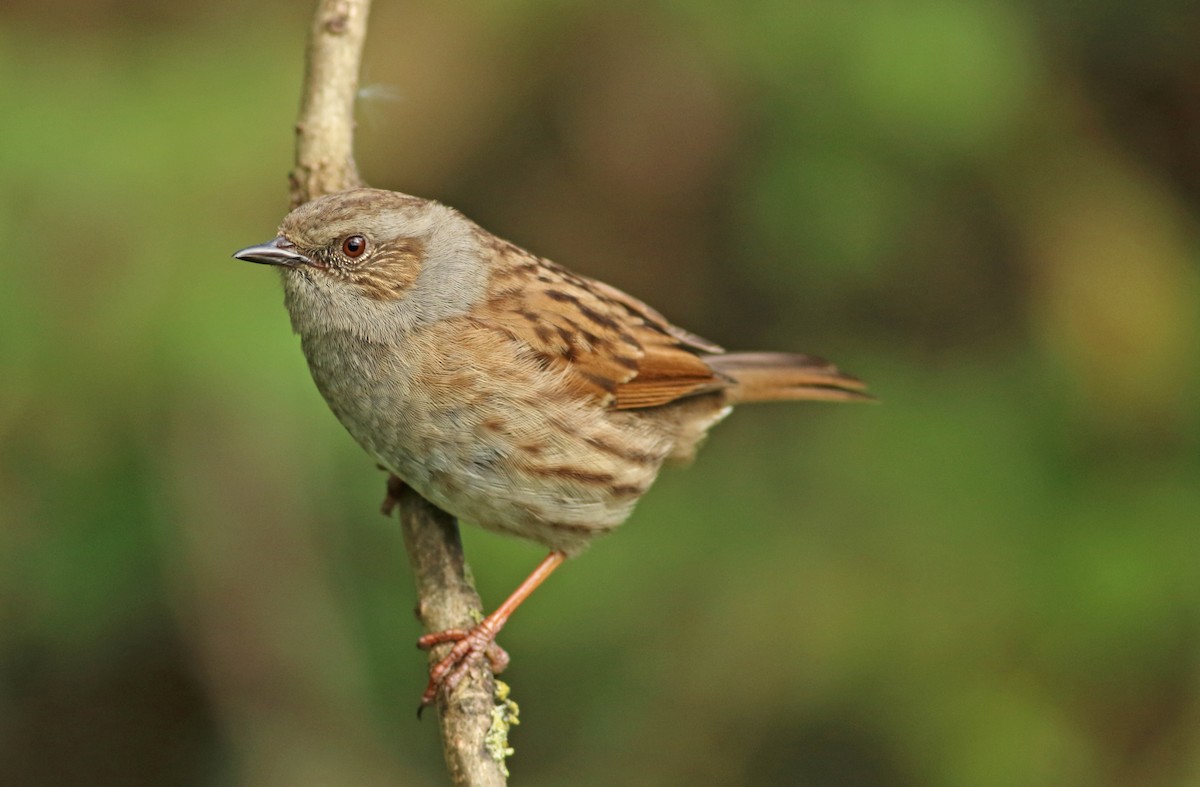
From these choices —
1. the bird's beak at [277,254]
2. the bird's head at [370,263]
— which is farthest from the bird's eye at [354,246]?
the bird's beak at [277,254]

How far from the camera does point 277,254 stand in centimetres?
359

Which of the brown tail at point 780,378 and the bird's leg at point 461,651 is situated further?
the brown tail at point 780,378

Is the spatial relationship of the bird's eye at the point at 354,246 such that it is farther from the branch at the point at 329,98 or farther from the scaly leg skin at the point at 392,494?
the scaly leg skin at the point at 392,494

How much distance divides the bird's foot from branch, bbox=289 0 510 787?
22 millimetres

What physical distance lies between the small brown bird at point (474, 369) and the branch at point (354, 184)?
0.06 meters

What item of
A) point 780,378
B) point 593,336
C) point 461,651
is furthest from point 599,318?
point 461,651

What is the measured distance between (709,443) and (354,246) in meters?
2.33

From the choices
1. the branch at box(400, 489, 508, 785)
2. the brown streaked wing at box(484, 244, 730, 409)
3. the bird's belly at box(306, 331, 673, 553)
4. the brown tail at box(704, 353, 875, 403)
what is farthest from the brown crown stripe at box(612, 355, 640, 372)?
the branch at box(400, 489, 508, 785)

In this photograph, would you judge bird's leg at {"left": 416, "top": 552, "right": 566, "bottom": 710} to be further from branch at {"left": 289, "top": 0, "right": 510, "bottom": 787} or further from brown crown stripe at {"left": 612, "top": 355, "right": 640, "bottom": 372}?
brown crown stripe at {"left": 612, "top": 355, "right": 640, "bottom": 372}

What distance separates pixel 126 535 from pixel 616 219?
123 inches

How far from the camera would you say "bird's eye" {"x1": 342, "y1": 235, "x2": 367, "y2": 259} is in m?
3.68

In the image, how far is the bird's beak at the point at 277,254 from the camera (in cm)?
356

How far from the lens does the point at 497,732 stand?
3221 millimetres

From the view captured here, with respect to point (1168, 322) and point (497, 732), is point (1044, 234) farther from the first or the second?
point (497, 732)
